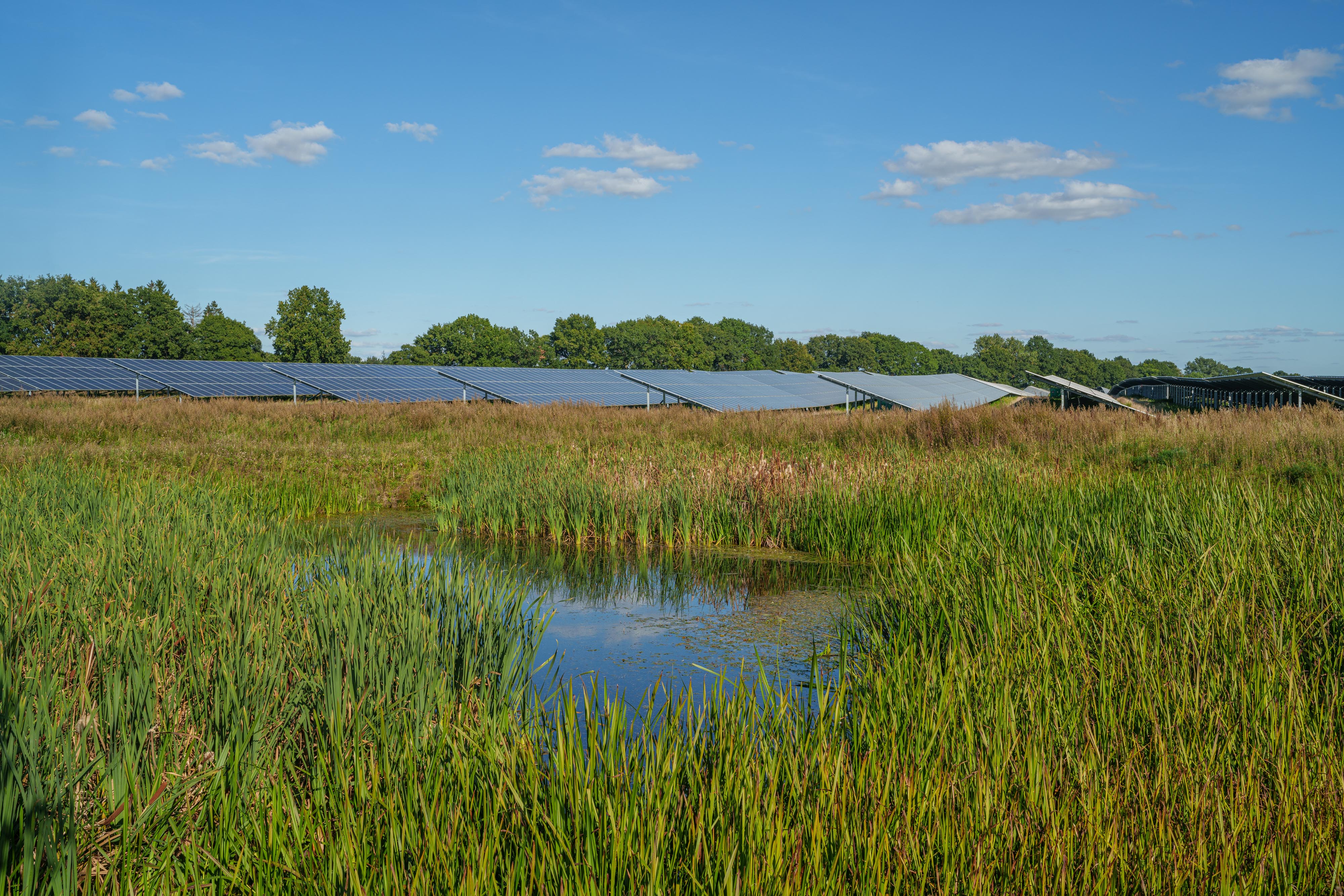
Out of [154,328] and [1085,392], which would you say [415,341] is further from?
[1085,392]

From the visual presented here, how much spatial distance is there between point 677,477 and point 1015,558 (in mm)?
5712

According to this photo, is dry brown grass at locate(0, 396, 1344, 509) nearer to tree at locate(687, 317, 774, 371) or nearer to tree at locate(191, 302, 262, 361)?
tree at locate(191, 302, 262, 361)

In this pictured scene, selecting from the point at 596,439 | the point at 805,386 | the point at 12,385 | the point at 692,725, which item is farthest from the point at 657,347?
the point at 692,725

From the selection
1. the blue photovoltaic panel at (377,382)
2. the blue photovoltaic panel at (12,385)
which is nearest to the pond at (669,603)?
the blue photovoltaic panel at (377,382)

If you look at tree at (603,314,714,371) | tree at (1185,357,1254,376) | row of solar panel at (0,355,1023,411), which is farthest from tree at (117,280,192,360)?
tree at (1185,357,1254,376)

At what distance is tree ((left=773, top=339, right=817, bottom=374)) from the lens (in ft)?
318

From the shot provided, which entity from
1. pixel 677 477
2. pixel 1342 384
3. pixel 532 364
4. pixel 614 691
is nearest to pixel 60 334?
pixel 532 364

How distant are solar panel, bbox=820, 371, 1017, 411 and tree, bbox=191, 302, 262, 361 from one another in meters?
41.7

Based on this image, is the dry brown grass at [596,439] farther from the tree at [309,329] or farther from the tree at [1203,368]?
the tree at [1203,368]

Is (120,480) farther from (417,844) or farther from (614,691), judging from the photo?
(417,844)

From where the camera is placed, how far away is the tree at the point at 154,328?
55.2 m

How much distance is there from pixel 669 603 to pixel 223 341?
211 ft

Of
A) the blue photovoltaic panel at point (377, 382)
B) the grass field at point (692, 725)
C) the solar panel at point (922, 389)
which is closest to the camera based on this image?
the grass field at point (692, 725)

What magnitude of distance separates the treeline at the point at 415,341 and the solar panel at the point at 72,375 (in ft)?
44.4
